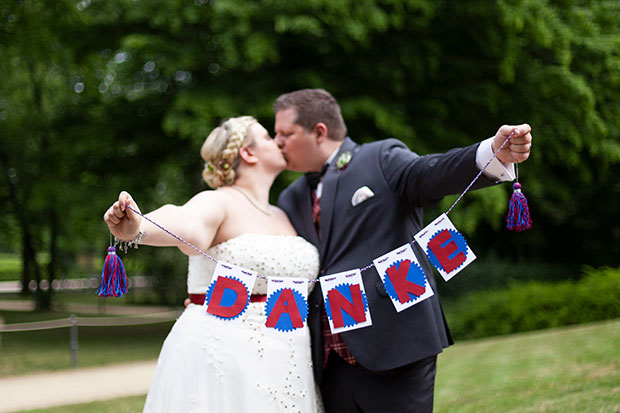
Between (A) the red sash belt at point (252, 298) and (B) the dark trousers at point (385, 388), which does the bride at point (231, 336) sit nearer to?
(A) the red sash belt at point (252, 298)

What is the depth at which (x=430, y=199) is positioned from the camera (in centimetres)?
286

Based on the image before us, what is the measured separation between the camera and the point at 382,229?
299 centimetres

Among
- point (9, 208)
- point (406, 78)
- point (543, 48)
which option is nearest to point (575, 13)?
point (543, 48)

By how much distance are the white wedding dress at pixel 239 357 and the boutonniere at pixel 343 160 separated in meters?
0.52

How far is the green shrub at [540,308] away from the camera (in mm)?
10883

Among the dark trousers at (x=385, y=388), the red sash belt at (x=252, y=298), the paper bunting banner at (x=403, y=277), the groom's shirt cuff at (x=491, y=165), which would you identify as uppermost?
the groom's shirt cuff at (x=491, y=165)

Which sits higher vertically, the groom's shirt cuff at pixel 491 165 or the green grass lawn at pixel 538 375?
the groom's shirt cuff at pixel 491 165

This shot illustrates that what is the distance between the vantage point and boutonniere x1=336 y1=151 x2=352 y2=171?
10.5 ft

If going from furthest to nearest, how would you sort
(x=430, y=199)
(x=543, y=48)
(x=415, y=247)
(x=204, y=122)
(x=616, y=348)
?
(x=543, y=48) → (x=204, y=122) → (x=616, y=348) → (x=415, y=247) → (x=430, y=199)

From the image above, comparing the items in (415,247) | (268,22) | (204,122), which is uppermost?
(268,22)

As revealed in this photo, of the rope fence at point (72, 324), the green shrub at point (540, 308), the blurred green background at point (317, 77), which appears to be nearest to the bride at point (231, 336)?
the blurred green background at point (317, 77)

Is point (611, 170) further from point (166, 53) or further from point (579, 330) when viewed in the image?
point (166, 53)

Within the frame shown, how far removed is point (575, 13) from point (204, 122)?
5259 millimetres

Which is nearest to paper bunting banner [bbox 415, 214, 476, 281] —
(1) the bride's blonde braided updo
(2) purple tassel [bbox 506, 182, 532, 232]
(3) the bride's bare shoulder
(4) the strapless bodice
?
(2) purple tassel [bbox 506, 182, 532, 232]
